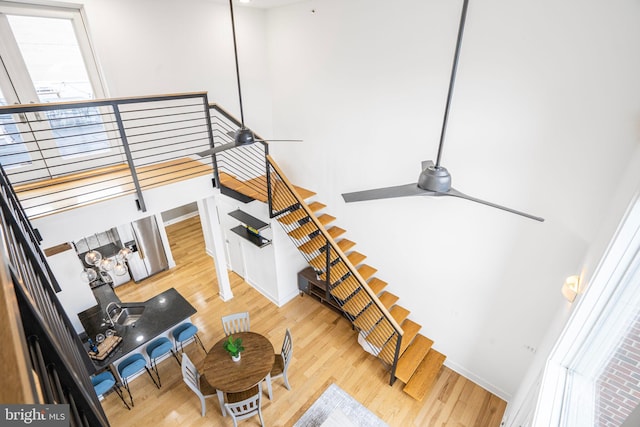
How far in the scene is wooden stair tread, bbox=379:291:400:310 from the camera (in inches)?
194

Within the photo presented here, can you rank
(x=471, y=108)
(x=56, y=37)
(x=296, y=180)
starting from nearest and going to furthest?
(x=471, y=108), (x=56, y=37), (x=296, y=180)

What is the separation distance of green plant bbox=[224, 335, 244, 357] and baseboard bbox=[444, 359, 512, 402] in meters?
3.25

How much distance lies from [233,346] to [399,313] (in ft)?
8.75

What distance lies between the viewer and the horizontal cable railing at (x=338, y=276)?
445 centimetres

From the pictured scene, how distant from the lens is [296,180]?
19.8ft

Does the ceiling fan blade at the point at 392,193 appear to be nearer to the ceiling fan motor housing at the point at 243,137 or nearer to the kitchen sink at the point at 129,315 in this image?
the ceiling fan motor housing at the point at 243,137

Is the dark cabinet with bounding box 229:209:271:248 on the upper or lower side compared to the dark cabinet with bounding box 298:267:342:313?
upper

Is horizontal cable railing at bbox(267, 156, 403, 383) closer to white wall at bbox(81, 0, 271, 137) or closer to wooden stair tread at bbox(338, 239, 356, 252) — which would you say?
wooden stair tread at bbox(338, 239, 356, 252)

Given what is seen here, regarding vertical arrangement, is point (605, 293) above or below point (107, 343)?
above

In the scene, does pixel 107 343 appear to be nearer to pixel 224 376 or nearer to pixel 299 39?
pixel 224 376

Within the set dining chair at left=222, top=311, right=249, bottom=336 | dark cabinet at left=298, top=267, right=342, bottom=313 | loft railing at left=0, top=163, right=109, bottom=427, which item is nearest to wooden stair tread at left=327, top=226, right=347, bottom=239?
dark cabinet at left=298, top=267, right=342, bottom=313

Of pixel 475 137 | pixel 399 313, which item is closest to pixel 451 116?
pixel 475 137

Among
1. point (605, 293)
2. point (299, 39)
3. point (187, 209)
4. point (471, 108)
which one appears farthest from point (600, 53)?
point (187, 209)

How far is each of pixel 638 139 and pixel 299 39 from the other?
460 cm
